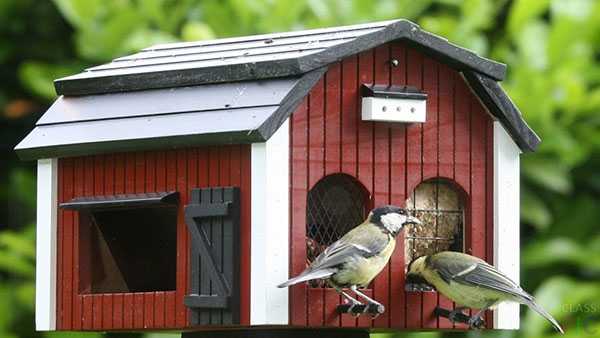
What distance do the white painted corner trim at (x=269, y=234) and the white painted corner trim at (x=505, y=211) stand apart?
78cm

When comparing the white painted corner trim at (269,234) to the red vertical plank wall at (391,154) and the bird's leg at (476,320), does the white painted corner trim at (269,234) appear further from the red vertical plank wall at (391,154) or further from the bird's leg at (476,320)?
the bird's leg at (476,320)

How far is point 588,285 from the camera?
817cm

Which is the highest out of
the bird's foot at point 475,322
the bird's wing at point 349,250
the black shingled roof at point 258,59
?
the black shingled roof at point 258,59

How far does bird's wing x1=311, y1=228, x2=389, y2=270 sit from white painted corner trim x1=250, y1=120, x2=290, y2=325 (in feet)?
0.34

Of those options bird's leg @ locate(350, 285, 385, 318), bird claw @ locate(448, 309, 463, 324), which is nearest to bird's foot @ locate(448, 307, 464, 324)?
bird claw @ locate(448, 309, 463, 324)

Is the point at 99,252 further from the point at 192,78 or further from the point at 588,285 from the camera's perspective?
the point at 588,285

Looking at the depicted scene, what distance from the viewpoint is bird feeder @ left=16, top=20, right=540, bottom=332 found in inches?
205

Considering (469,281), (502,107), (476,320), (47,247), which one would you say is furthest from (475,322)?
(47,247)

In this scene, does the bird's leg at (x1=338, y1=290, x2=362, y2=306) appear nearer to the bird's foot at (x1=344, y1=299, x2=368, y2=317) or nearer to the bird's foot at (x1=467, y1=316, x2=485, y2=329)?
the bird's foot at (x1=344, y1=299, x2=368, y2=317)

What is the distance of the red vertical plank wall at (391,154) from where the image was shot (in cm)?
527

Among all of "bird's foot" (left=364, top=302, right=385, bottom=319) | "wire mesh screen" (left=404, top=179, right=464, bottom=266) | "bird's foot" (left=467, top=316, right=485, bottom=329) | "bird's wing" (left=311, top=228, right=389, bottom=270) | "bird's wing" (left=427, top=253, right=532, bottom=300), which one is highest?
"wire mesh screen" (left=404, top=179, right=464, bottom=266)

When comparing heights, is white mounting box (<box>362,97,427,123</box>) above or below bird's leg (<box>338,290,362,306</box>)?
above

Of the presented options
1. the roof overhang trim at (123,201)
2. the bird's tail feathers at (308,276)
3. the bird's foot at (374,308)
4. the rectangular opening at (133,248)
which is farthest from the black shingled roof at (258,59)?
the bird's foot at (374,308)

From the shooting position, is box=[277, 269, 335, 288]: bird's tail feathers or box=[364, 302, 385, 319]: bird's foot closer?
box=[277, 269, 335, 288]: bird's tail feathers
